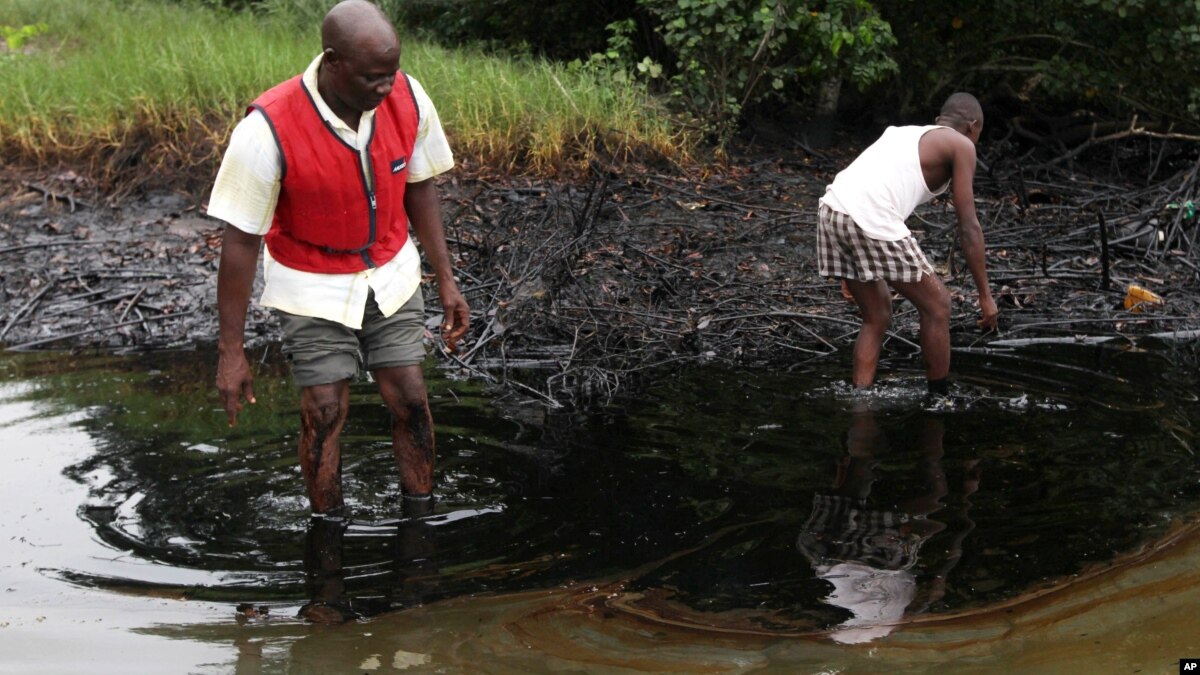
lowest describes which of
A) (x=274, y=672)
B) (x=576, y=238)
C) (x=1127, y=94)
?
(x=274, y=672)

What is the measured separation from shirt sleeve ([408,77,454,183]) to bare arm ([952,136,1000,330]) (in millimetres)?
2495

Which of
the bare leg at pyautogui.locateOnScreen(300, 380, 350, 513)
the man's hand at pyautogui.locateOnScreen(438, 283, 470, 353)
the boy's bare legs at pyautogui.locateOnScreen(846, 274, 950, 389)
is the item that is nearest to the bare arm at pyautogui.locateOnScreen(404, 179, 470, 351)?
the man's hand at pyautogui.locateOnScreen(438, 283, 470, 353)

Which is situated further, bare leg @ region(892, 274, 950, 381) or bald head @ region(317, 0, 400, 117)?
bare leg @ region(892, 274, 950, 381)

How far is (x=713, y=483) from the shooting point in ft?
16.6

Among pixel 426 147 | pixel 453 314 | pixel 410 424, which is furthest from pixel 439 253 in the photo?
pixel 410 424

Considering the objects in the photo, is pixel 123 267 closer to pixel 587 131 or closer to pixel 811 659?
pixel 587 131

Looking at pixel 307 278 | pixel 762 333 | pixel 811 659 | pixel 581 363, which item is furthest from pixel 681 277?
pixel 811 659

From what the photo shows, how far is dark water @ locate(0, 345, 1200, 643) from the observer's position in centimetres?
412

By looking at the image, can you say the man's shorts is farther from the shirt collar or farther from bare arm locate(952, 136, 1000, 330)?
bare arm locate(952, 136, 1000, 330)

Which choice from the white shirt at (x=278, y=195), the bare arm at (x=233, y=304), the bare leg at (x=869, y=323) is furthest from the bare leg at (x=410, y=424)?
the bare leg at (x=869, y=323)

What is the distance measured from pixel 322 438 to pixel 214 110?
5684 mm

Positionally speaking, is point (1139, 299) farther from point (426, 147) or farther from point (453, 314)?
point (426, 147)

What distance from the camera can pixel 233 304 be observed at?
410cm

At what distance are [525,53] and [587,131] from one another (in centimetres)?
215
